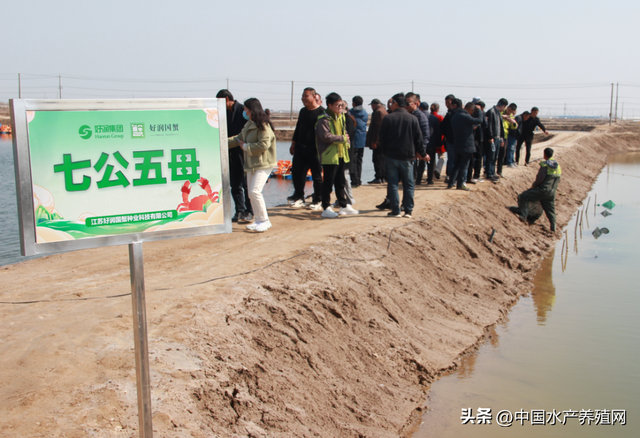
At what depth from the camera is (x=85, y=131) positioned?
→ 8.48 ft

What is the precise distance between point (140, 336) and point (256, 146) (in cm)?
447

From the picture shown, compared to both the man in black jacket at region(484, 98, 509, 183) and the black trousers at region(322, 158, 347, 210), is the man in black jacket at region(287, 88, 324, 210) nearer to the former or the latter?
the black trousers at region(322, 158, 347, 210)

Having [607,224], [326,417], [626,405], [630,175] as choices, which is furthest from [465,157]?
[630,175]

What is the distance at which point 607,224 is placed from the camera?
13.1m

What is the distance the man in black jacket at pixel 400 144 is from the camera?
316 inches

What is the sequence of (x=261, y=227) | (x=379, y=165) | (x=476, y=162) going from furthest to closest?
(x=476, y=162) → (x=379, y=165) → (x=261, y=227)

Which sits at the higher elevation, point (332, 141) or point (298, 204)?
point (332, 141)

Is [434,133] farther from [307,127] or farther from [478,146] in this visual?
[307,127]

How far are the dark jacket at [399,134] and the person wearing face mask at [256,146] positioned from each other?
5.99 ft

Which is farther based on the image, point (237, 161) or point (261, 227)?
point (237, 161)

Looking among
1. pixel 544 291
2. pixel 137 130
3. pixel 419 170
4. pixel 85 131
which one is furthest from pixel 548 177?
pixel 85 131

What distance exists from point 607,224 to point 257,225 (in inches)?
375

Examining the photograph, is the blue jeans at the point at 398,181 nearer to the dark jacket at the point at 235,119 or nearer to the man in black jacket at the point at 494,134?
the dark jacket at the point at 235,119

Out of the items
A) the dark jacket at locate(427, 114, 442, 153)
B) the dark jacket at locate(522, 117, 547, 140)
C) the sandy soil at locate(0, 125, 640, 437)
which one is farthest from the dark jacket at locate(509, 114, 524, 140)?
the sandy soil at locate(0, 125, 640, 437)
